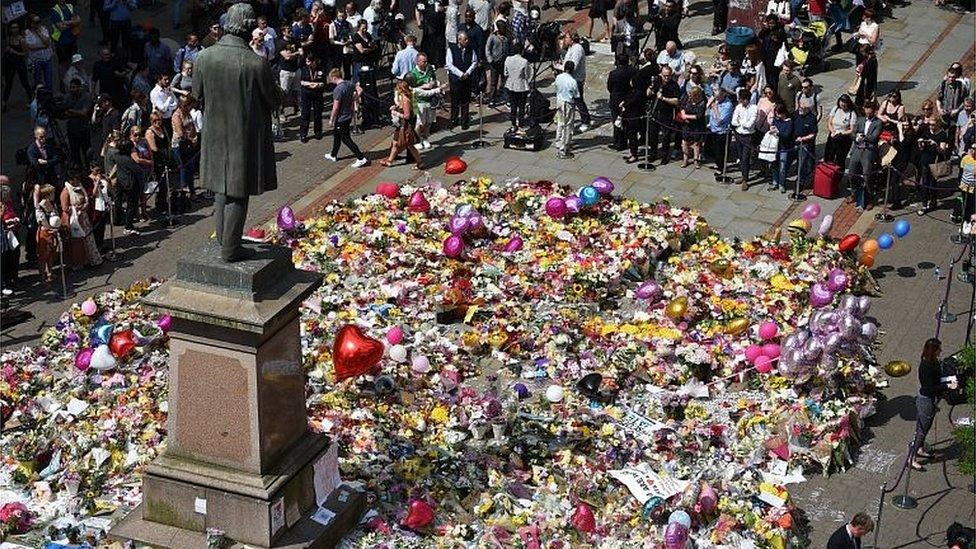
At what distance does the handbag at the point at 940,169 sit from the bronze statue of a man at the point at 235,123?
1233 cm

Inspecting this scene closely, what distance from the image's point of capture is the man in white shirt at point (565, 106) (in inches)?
1009

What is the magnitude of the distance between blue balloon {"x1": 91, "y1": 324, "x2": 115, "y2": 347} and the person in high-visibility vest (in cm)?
1026

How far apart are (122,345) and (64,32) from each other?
11.2m

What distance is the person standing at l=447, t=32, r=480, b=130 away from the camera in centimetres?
2689

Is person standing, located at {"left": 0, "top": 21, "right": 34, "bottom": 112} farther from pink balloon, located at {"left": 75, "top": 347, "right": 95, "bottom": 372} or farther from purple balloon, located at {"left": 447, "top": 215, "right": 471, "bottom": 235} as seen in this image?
pink balloon, located at {"left": 75, "top": 347, "right": 95, "bottom": 372}

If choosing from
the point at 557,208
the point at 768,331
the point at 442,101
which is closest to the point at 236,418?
the point at 768,331

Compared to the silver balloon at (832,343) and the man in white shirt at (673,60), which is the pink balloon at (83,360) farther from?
the man in white shirt at (673,60)

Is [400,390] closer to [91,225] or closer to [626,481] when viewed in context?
[626,481]

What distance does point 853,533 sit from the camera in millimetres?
15141

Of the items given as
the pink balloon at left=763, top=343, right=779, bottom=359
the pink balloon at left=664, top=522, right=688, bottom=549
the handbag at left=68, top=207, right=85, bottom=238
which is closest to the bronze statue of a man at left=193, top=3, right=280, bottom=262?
the pink balloon at left=664, top=522, right=688, bottom=549

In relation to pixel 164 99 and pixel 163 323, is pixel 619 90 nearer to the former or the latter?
pixel 164 99

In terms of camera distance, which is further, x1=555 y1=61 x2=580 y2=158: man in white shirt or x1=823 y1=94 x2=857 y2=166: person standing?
x1=555 y1=61 x2=580 y2=158: man in white shirt

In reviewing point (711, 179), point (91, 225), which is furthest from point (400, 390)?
point (711, 179)

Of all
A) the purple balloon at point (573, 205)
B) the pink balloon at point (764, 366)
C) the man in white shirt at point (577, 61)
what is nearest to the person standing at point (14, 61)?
the man in white shirt at point (577, 61)
